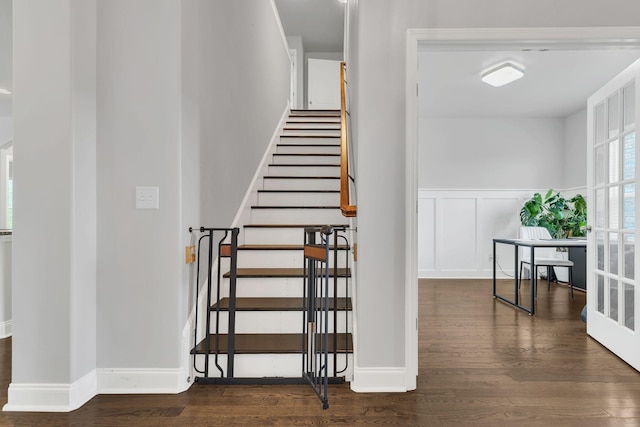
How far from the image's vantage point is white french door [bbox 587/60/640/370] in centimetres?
277

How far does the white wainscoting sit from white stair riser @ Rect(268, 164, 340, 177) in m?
2.59

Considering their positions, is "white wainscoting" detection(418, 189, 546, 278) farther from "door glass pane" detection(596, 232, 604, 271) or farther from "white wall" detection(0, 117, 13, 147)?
"white wall" detection(0, 117, 13, 147)

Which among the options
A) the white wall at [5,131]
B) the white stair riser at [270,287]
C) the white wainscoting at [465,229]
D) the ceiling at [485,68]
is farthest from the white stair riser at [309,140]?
the white wall at [5,131]

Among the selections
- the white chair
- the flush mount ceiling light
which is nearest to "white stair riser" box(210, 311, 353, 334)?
the white chair

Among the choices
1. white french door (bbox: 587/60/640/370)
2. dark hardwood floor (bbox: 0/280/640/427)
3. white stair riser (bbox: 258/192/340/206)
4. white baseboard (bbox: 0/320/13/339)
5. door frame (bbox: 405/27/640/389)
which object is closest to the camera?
dark hardwood floor (bbox: 0/280/640/427)

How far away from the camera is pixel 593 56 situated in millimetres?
4281

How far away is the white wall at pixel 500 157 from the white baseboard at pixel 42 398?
5.64 metres

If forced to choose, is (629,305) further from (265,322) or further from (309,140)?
(309,140)

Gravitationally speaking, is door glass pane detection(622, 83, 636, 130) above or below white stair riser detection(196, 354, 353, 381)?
above

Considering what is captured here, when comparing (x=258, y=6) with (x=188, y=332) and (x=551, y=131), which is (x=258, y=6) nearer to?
(x=188, y=332)

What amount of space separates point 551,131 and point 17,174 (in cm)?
711

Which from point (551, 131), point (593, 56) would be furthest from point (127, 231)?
point (551, 131)

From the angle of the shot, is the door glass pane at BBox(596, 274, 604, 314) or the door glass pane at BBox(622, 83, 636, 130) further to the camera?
the door glass pane at BBox(596, 274, 604, 314)

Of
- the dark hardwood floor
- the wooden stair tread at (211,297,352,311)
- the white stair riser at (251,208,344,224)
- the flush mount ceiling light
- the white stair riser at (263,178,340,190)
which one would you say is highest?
the flush mount ceiling light
